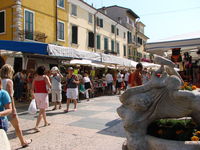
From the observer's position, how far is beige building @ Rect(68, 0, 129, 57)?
21453mm

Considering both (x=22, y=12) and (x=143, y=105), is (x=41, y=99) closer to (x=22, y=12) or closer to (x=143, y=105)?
(x=143, y=105)

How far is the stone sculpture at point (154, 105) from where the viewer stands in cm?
259

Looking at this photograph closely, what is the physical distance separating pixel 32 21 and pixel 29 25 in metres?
0.46

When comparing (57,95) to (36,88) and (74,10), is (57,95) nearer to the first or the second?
(36,88)

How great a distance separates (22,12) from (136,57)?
28477mm

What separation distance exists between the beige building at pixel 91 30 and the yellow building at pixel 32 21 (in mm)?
1598

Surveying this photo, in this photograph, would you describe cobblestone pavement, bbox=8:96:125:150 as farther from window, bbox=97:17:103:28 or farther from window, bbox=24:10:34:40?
window, bbox=97:17:103:28

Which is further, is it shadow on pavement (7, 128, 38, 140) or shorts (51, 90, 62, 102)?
shorts (51, 90, 62, 102)

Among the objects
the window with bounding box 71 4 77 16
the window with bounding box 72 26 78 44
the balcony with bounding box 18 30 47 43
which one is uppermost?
the window with bounding box 71 4 77 16

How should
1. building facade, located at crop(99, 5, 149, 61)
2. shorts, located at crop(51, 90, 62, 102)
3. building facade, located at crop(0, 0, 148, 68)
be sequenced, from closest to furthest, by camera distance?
shorts, located at crop(51, 90, 62, 102) → building facade, located at crop(0, 0, 148, 68) → building facade, located at crop(99, 5, 149, 61)

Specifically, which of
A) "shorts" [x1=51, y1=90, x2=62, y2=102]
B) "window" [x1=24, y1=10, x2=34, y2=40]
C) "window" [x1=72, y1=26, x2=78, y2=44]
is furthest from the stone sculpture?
"window" [x1=72, y1=26, x2=78, y2=44]

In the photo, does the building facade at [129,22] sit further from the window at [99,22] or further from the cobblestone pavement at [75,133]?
the cobblestone pavement at [75,133]

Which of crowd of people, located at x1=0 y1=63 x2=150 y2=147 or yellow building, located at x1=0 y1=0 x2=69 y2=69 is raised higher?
yellow building, located at x1=0 y1=0 x2=69 y2=69

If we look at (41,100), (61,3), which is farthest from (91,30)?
(41,100)
